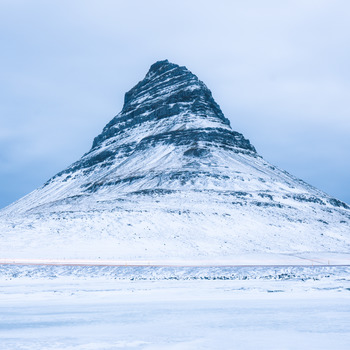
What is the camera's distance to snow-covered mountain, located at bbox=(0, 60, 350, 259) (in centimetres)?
6100

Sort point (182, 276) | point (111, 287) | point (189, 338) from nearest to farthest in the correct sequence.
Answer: point (189, 338), point (111, 287), point (182, 276)

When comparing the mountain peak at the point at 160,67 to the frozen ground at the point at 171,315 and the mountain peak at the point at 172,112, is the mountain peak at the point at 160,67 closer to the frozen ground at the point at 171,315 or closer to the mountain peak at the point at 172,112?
the mountain peak at the point at 172,112

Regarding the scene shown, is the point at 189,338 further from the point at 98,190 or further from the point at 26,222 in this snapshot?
the point at 98,190

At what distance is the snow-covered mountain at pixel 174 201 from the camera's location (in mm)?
61000

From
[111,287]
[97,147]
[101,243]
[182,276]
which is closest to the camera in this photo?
[111,287]

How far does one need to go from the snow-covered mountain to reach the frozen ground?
27042 mm

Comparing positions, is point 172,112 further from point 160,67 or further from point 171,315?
point 171,315

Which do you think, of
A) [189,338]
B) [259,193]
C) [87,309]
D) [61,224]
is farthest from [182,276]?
[259,193]

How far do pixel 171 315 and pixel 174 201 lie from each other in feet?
223

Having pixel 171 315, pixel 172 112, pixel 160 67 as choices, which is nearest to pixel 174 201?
pixel 171 315

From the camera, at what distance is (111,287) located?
2741 cm

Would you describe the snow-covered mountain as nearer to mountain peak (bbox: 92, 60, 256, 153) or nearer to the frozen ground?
mountain peak (bbox: 92, 60, 256, 153)

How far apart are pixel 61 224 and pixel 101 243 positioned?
11137 mm

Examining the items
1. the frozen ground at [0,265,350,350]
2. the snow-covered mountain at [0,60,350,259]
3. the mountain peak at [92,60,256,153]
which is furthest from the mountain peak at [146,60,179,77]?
the frozen ground at [0,265,350,350]
